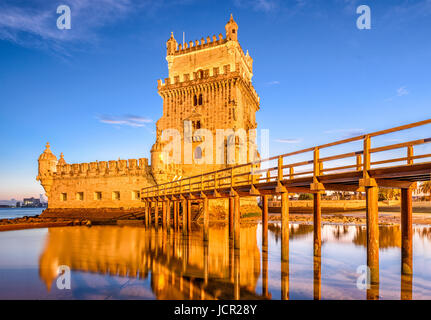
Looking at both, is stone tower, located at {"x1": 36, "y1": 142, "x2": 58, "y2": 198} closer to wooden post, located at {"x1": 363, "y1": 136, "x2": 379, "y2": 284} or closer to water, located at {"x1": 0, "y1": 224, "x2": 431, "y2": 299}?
water, located at {"x1": 0, "y1": 224, "x2": 431, "y2": 299}

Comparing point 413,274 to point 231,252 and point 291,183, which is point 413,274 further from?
point 231,252

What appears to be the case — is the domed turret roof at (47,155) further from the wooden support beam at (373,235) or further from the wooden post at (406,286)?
the wooden post at (406,286)

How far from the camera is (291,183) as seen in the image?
36.8ft

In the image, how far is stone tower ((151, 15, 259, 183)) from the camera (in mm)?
33344

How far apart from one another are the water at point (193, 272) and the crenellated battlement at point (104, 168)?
1598 centimetres

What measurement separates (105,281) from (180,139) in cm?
2717

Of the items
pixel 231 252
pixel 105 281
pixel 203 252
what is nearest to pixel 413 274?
pixel 231 252

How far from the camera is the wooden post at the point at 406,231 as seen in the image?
31.2 feet

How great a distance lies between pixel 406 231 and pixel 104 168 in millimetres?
29419

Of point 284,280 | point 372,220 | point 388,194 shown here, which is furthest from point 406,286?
point 388,194

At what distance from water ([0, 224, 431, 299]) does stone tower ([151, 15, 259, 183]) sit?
658 inches

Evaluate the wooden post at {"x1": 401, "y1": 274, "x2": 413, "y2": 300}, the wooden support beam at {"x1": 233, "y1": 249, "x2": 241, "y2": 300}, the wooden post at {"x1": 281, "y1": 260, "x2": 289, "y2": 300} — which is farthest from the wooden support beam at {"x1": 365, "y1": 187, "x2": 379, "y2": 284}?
the wooden support beam at {"x1": 233, "y1": 249, "x2": 241, "y2": 300}

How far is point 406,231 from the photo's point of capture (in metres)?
→ 9.52

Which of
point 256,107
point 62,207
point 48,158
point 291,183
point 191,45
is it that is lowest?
point 62,207
